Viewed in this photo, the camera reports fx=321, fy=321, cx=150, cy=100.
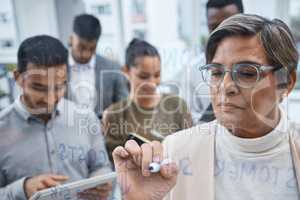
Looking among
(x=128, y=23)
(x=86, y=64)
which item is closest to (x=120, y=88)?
(x=86, y=64)

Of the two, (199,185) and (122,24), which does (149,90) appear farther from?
(122,24)

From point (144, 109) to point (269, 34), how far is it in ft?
1.66

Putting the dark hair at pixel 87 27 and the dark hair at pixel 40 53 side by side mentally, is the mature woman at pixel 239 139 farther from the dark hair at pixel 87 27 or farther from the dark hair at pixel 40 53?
the dark hair at pixel 87 27

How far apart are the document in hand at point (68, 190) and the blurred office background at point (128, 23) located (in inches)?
14.6

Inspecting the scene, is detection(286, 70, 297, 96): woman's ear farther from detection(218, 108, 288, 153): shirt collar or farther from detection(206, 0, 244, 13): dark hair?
detection(206, 0, 244, 13): dark hair

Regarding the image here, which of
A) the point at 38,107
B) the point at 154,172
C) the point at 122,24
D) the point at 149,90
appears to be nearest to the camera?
the point at 154,172

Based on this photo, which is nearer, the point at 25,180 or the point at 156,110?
the point at 25,180

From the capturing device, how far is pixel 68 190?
2.15 feet

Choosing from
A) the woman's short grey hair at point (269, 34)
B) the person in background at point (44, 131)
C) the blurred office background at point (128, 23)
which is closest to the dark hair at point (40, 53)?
the person in background at point (44, 131)

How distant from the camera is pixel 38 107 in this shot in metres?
0.82

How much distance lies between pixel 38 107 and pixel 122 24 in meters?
0.97

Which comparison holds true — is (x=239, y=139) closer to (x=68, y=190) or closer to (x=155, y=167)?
(x=155, y=167)

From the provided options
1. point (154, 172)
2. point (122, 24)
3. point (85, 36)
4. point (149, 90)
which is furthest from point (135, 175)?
point (122, 24)

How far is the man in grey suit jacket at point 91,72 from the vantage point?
3.43 ft
